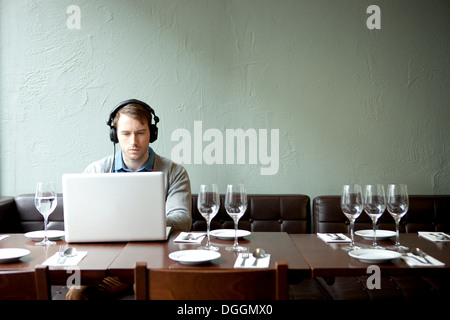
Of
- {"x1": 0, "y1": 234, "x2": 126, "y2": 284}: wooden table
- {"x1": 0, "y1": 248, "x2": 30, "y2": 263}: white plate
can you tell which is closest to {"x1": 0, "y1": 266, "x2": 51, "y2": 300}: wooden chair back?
{"x1": 0, "y1": 234, "x2": 126, "y2": 284}: wooden table

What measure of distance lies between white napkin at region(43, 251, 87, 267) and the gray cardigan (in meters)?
0.51

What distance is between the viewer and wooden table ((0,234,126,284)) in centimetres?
130

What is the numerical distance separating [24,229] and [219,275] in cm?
194

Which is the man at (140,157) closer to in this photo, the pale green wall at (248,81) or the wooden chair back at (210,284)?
the pale green wall at (248,81)

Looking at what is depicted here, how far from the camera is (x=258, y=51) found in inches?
110

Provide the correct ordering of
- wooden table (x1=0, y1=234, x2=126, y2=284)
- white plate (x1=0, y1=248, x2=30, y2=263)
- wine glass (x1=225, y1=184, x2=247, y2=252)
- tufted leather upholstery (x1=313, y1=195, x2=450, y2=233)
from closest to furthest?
wooden table (x1=0, y1=234, x2=126, y2=284)
white plate (x1=0, y1=248, x2=30, y2=263)
wine glass (x1=225, y1=184, x2=247, y2=252)
tufted leather upholstery (x1=313, y1=195, x2=450, y2=233)

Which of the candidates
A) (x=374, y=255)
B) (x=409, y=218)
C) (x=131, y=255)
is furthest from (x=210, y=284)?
(x=409, y=218)

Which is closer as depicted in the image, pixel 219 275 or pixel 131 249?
pixel 219 275

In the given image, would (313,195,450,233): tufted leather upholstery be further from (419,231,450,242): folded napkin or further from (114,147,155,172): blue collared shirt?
(114,147,155,172): blue collared shirt

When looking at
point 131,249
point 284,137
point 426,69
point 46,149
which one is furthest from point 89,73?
point 426,69

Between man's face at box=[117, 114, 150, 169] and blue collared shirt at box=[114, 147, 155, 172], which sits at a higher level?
man's face at box=[117, 114, 150, 169]

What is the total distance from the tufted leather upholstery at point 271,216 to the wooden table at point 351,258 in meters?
0.79
